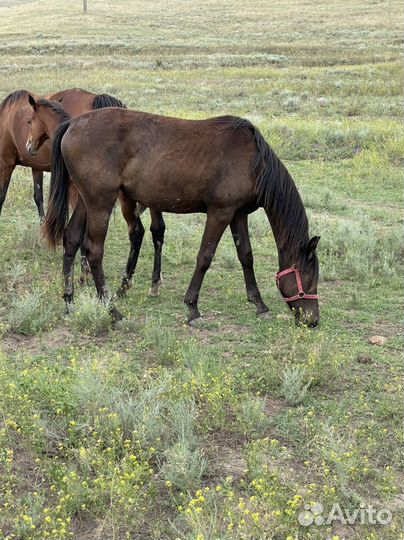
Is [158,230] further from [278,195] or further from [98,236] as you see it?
[278,195]

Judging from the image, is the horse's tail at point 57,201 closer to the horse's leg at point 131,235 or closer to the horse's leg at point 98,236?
the horse's leg at point 98,236

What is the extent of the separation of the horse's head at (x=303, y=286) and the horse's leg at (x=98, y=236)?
6.09 ft

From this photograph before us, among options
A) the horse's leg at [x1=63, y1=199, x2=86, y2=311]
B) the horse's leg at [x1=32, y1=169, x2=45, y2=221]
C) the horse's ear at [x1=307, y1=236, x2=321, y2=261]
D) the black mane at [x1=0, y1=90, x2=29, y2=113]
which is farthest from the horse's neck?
the horse's leg at [x1=32, y1=169, x2=45, y2=221]

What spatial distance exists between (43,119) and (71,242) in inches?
64.1

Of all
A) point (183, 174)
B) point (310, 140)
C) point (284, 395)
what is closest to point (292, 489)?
point (284, 395)

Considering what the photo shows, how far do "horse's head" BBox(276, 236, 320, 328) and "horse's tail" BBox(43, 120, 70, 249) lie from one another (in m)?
2.53

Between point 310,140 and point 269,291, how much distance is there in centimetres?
907

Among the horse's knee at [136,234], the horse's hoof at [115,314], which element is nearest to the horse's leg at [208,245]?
the horse's hoof at [115,314]

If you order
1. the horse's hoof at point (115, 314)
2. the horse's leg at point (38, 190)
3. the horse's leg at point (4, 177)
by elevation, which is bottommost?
the horse's hoof at point (115, 314)

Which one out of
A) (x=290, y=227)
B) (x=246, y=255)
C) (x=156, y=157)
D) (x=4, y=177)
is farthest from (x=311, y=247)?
(x=4, y=177)

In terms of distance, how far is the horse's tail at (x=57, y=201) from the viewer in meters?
6.66

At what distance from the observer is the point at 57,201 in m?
6.77

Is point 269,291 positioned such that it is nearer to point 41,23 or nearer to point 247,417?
point 247,417

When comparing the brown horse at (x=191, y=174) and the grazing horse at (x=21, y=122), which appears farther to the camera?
the grazing horse at (x=21, y=122)
